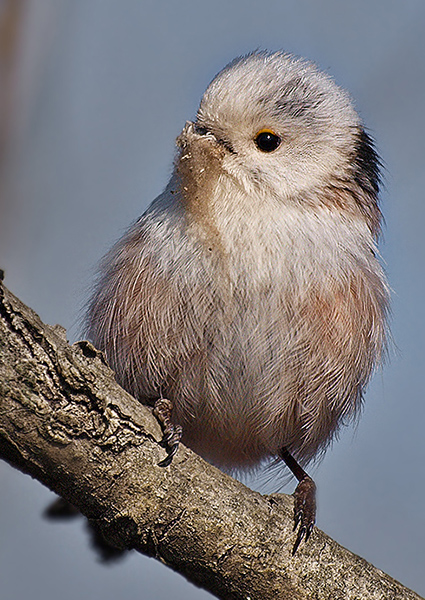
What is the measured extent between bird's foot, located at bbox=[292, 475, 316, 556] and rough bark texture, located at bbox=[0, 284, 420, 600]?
0.08 ft

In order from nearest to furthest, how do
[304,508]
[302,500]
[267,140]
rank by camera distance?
[304,508], [302,500], [267,140]

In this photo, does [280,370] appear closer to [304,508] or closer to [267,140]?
[304,508]

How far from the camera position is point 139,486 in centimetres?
208

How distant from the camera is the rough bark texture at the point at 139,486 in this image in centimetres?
185

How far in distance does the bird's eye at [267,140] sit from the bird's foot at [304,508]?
4.33 ft

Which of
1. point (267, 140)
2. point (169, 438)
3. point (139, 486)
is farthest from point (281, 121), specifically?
point (139, 486)

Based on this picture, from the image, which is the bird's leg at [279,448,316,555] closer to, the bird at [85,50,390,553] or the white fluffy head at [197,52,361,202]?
the bird at [85,50,390,553]

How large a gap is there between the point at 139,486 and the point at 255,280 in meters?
0.88

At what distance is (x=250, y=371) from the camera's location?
2732mm

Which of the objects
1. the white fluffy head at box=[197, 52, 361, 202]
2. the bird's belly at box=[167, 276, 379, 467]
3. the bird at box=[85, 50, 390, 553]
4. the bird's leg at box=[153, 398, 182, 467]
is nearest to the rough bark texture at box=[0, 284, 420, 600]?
the bird's leg at box=[153, 398, 182, 467]

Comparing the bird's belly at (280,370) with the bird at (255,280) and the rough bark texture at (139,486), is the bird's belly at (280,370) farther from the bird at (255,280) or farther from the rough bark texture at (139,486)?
the rough bark texture at (139,486)

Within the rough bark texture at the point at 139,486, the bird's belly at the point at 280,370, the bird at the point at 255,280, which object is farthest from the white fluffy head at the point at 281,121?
the rough bark texture at the point at 139,486

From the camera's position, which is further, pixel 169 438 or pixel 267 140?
pixel 267 140

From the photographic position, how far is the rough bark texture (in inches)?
72.7
